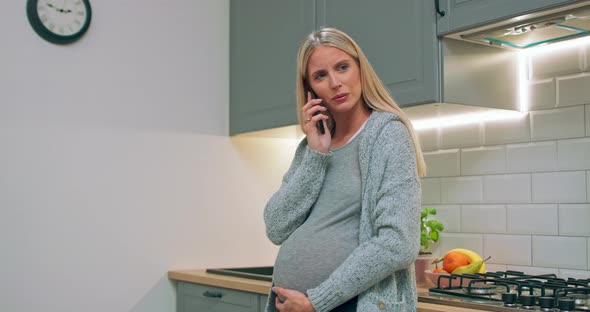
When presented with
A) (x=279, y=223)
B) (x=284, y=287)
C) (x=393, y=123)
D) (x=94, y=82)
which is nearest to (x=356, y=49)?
(x=393, y=123)

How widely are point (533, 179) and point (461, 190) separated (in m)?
0.30

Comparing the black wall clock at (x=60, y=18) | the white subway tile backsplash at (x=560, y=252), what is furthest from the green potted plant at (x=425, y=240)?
the black wall clock at (x=60, y=18)

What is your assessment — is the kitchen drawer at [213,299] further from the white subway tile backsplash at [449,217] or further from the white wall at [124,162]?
the white subway tile backsplash at [449,217]

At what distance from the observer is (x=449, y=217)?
2623 mm

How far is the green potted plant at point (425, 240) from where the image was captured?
240 cm

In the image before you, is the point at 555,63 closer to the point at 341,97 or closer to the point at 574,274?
the point at 574,274

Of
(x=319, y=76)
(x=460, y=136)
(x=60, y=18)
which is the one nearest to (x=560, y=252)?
(x=460, y=136)

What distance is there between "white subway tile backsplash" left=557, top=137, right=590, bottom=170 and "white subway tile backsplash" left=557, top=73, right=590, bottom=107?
11cm

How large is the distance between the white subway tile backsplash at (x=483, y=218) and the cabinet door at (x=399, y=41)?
49 centimetres

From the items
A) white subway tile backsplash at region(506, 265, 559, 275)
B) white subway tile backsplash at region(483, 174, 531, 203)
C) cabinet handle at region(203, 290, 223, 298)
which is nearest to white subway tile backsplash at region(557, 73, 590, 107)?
white subway tile backsplash at region(483, 174, 531, 203)

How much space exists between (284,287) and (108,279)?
1.24 m

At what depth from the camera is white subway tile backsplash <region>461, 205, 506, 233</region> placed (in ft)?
8.00

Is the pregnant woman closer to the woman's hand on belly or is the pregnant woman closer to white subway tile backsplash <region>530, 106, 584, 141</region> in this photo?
the woman's hand on belly

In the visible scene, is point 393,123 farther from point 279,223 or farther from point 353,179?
point 279,223
